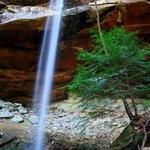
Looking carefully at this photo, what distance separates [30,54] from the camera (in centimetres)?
999

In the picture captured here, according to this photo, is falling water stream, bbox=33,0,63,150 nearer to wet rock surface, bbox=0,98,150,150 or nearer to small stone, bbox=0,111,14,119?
wet rock surface, bbox=0,98,150,150

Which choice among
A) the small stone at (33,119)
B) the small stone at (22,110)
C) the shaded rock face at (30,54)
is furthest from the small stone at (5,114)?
the shaded rock face at (30,54)

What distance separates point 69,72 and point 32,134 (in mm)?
2936

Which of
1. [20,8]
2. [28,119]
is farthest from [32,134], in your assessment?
[20,8]

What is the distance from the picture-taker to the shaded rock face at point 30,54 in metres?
9.45

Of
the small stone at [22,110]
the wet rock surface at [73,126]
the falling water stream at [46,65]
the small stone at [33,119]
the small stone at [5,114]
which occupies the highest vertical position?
the falling water stream at [46,65]

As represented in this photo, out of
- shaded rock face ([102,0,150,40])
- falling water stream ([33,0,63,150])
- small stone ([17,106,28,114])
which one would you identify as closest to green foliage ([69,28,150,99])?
shaded rock face ([102,0,150,40])

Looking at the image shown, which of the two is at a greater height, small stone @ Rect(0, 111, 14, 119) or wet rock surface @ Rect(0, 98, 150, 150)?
small stone @ Rect(0, 111, 14, 119)

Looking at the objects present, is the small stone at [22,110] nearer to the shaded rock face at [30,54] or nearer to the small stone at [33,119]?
the small stone at [33,119]

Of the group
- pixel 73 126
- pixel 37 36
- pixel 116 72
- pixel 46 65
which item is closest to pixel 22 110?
pixel 46 65

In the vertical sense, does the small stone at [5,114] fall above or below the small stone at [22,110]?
below

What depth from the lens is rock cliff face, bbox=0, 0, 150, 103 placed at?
9180 mm

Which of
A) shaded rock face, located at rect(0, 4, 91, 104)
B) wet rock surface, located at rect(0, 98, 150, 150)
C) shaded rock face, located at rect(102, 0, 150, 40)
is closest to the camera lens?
wet rock surface, located at rect(0, 98, 150, 150)

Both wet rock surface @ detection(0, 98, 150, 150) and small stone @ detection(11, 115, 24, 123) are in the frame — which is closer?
wet rock surface @ detection(0, 98, 150, 150)
